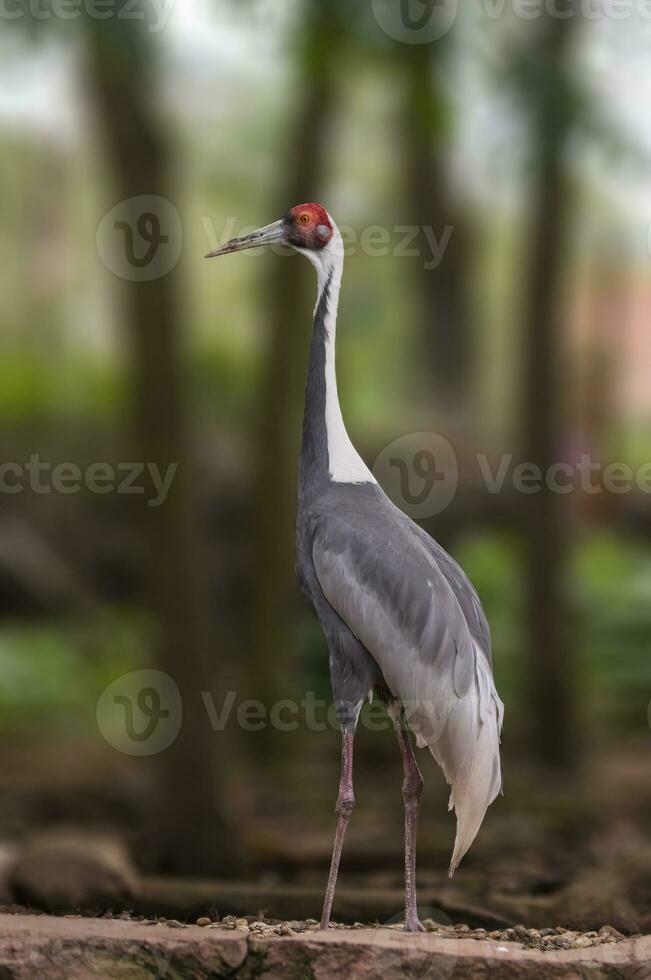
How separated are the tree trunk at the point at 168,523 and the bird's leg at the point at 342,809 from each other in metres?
3.93

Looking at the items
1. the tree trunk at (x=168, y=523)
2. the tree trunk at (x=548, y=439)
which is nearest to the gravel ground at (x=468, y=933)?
the tree trunk at (x=168, y=523)

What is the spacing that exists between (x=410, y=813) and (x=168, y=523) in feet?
13.4

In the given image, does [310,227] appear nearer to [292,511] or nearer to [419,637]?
[419,637]

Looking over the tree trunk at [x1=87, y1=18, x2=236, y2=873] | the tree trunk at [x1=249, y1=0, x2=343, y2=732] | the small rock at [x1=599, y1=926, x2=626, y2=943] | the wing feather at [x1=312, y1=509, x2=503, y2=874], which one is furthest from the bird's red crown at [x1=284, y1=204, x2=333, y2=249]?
the tree trunk at [x1=249, y1=0, x2=343, y2=732]

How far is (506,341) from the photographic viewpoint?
2550 centimetres

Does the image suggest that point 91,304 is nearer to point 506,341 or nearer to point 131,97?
point 506,341

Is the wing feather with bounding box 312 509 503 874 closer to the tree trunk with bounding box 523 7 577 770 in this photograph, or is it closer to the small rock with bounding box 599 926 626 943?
the small rock with bounding box 599 926 626 943

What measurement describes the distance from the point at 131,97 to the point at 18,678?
23.1 ft

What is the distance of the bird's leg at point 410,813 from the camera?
4336mm

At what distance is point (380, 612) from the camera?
4.21 m

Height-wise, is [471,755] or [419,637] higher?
[419,637]

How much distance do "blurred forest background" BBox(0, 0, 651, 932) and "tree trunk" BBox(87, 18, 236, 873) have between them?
0.06ft

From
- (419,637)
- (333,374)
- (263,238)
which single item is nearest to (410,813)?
(419,637)

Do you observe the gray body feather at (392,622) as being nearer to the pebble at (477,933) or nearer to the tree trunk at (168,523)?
the pebble at (477,933)
